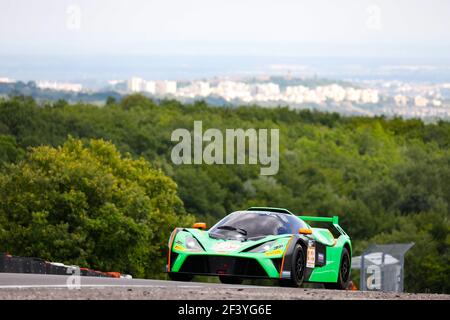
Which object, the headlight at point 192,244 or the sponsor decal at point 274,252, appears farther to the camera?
the headlight at point 192,244

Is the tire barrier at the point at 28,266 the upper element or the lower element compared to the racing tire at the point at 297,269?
lower

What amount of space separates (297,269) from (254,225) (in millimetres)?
1218

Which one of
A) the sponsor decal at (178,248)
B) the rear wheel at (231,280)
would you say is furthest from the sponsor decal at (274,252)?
the rear wheel at (231,280)

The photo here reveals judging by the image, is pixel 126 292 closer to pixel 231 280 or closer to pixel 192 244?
pixel 192 244

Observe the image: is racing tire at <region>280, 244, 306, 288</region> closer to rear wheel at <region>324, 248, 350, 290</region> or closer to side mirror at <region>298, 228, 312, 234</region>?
side mirror at <region>298, 228, 312, 234</region>

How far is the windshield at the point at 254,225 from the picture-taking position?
23.0 metres

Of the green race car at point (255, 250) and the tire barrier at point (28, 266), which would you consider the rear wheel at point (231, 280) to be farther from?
the tire barrier at point (28, 266)

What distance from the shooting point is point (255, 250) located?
22453 millimetres

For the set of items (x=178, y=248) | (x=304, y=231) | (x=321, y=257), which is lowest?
(x=321, y=257)

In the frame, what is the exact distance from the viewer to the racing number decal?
23.2m

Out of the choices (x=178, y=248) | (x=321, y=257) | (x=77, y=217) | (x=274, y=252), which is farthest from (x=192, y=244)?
(x=77, y=217)

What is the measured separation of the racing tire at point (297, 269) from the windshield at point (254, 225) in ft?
1.98

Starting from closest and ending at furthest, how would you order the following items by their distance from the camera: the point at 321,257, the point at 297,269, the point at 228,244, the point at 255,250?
the point at 255,250, the point at 228,244, the point at 297,269, the point at 321,257
